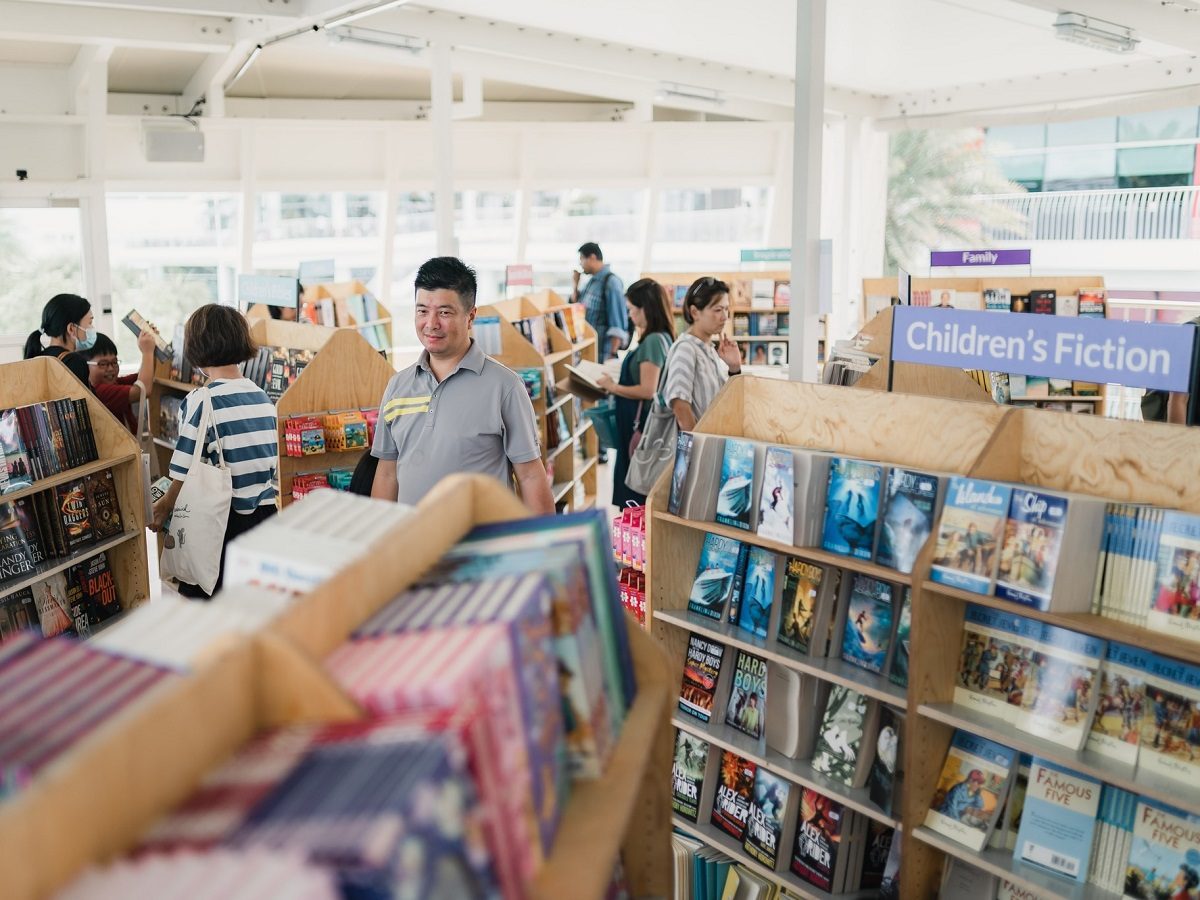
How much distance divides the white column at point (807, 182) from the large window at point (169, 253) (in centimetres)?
872

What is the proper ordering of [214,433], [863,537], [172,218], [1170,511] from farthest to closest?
[172,218]
[214,433]
[863,537]
[1170,511]

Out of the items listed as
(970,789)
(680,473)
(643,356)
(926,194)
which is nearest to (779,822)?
(970,789)

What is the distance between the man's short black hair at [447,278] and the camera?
3381 millimetres

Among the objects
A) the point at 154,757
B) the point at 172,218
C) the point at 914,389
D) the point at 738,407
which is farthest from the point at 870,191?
the point at 154,757

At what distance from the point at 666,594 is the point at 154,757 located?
253 centimetres

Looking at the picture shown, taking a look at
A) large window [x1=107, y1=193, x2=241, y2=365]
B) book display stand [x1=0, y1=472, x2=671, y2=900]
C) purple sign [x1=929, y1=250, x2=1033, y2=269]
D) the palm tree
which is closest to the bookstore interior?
book display stand [x1=0, y1=472, x2=671, y2=900]

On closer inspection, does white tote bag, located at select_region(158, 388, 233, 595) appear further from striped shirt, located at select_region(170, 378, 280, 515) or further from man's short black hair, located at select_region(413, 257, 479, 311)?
man's short black hair, located at select_region(413, 257, 479, 311)

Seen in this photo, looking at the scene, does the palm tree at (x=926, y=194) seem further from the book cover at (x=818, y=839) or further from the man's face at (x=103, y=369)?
the book cover at (x=818, y=839)

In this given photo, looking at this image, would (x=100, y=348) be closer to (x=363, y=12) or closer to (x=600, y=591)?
(x=363, y=12)

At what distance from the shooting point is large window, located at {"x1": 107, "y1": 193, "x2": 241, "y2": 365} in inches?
498

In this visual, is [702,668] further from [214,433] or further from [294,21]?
[294,21]

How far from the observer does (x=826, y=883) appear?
3.14 m

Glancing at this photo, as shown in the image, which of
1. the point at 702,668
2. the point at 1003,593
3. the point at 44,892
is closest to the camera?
the point at 44,892

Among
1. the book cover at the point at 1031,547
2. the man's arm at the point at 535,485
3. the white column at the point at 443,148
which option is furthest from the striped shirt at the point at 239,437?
the white column at the point at 443,148
